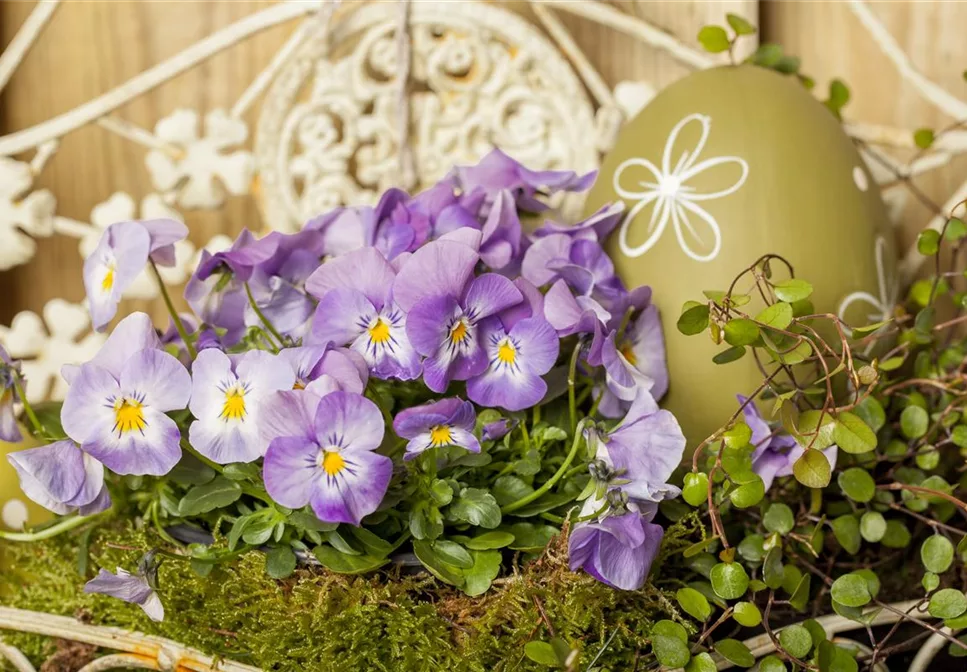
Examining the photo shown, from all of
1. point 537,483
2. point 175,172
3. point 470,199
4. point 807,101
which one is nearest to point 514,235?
point 470,199

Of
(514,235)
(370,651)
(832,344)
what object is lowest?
(370,651)

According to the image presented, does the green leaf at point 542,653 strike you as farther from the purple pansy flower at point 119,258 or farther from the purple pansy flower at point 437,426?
the purple pansy flower at point 119,258

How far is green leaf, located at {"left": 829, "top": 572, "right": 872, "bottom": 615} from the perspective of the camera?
22.4 inches

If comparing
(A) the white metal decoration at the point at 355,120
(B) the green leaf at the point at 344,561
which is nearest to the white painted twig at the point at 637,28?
(A) the white metal decoration at the point at 355,120

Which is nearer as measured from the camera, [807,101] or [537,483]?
[537,483]

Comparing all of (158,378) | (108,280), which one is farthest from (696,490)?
(108,280)

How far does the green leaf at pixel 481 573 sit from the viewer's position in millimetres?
542

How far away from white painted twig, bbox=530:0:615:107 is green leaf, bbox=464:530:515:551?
1.78 ft

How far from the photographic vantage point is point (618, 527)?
1.72 feet

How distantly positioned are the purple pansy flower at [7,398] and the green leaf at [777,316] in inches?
20.5

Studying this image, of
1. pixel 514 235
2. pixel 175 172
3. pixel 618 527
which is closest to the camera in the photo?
pixel 618 527

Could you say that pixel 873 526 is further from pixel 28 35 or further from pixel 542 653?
pixel 28 35

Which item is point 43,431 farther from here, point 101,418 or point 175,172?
point 175,172

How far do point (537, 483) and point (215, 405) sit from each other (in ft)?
0.75
